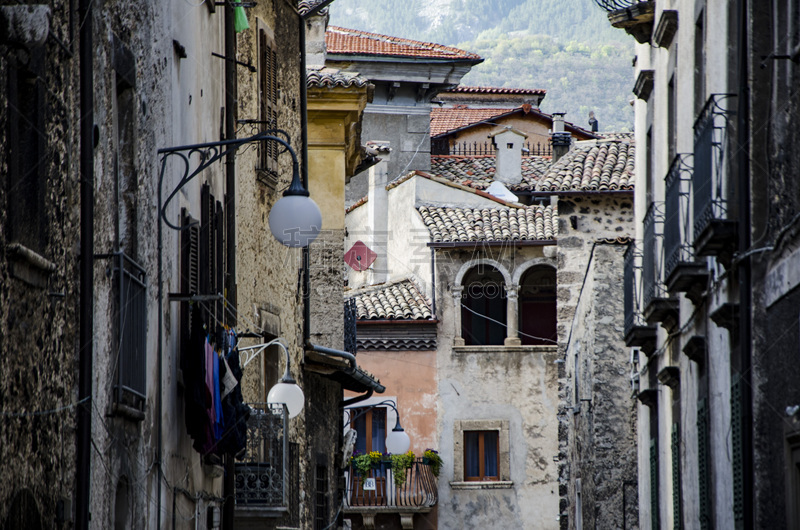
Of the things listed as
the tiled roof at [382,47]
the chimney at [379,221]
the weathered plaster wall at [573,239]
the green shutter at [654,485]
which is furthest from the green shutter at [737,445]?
the tiled roof at [382,47]

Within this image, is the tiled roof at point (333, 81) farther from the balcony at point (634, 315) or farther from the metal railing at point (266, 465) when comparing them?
the metal railing at point (266, 465)

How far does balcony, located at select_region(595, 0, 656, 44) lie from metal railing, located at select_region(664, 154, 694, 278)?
3.74 meters

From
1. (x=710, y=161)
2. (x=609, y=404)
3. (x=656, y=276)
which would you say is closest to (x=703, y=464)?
(x=656, y=276)

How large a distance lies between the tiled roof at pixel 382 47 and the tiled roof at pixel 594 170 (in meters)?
14.7

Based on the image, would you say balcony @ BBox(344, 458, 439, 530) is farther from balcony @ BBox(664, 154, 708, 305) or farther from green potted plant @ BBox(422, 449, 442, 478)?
balcony @ BBox(664, 154, 708, 305)

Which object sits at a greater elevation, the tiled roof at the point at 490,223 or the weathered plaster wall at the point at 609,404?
the tiled roof at the point at 490,223

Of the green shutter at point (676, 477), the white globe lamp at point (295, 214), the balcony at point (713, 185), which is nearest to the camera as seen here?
the white globe lamp at point (295, 214)

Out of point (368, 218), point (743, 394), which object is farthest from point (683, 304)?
point (368, 218)

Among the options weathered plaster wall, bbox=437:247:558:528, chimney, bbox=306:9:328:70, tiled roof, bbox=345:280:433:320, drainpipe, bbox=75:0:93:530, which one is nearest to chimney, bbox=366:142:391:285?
tiled roof, bbox=345:280:433:320

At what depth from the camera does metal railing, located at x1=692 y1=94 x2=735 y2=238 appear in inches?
451

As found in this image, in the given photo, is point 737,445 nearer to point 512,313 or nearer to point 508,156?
point 512,313

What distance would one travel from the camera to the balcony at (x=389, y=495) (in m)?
35.3

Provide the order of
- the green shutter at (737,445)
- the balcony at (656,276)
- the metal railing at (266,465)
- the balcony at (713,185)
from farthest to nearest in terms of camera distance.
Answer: the metal railing at (266,465)
the balcony at (656,276)
the green shutter at (737,445)
the balcony at (713,185)

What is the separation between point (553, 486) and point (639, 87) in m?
19.5
